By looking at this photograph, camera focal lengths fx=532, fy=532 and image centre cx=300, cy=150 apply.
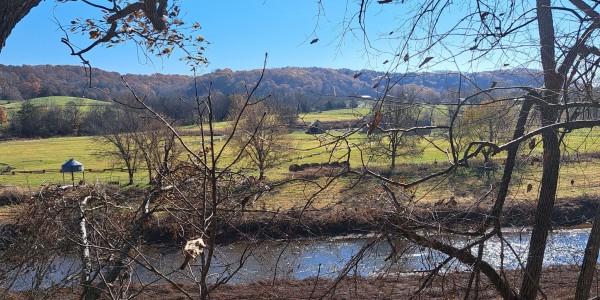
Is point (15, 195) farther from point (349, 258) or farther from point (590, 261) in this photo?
point (590, 261)

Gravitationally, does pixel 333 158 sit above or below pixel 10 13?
below

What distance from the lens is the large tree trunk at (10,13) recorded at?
8.41 ft

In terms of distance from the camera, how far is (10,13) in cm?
259

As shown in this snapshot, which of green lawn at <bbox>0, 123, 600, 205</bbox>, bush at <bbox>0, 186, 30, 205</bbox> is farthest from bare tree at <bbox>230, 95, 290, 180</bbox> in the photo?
bush at <bbox>0, 186, 30, 205</bbox>

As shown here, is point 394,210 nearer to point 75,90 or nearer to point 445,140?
point 445,140

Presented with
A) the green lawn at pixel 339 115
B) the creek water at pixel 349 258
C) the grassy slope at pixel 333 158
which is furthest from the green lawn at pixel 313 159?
the creek water at pixel 349 258

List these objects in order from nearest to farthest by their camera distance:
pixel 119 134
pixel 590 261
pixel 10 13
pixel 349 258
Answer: pixel 10 13, pixel 590 261, pixel 349 258, pixel 119 134

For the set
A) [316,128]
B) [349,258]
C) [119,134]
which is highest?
[316,128]

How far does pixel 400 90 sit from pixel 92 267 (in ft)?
8.89

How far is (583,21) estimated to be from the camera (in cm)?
359

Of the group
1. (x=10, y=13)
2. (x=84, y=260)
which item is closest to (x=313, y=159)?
(x=84, y=260)

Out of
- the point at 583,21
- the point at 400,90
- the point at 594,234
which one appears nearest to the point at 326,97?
the point at 400,90

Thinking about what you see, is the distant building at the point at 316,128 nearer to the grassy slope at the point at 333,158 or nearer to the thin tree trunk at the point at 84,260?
the grassy slope at the point at 333,158

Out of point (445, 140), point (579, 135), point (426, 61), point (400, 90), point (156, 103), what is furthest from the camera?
point (156, 103)
